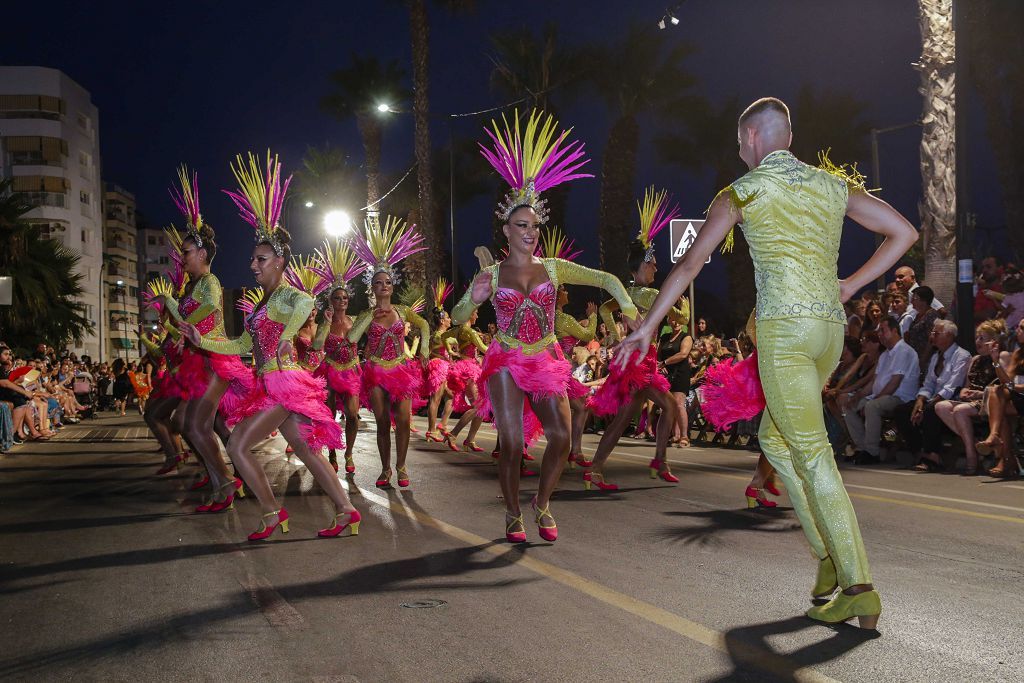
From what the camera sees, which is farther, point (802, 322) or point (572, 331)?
point (572, 331)

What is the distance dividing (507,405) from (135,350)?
468 ft

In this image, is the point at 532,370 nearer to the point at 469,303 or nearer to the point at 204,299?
the point at 469,303

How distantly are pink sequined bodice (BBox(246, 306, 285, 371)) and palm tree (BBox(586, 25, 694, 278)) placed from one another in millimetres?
25206

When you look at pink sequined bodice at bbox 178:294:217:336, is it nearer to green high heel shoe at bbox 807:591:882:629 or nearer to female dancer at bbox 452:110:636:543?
female dancer at bbox 452:110:636:543

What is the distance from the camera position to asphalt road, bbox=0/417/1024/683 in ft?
14.1

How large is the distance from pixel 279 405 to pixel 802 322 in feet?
13.8

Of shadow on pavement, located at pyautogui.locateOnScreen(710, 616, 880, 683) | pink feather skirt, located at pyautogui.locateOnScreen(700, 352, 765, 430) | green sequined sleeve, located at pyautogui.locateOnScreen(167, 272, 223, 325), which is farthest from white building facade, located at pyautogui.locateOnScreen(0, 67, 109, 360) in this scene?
shadow on pavement, located at pyautogui.locateOnScreen(710, 616, 880, 683)

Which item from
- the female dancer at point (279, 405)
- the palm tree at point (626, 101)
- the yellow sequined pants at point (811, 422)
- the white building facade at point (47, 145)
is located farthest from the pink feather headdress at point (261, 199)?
the white building facade at point (47, 145)

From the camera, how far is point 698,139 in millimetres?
36531

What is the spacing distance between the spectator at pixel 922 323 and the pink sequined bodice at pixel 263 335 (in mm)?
9066

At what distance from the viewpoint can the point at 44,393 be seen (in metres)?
24.0

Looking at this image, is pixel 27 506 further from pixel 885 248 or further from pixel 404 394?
pixel 885 248

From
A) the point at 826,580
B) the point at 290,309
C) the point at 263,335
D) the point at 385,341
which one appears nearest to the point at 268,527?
the point at 263,335

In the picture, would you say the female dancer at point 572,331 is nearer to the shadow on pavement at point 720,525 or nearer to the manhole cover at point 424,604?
the shadow on pavement at point 720,525
